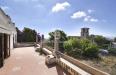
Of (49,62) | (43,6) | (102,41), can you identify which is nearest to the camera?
(49,62)

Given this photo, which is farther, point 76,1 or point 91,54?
point 91,54

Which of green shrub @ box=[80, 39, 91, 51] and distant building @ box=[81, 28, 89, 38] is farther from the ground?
distant building @ box=[81, 28, 89, 38]

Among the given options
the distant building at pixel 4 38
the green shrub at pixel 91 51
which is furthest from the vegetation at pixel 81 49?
the distant building at pixel 4 38

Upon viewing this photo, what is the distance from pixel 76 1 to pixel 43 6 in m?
2.74

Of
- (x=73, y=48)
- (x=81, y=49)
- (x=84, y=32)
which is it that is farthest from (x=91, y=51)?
(x=84, y=32)

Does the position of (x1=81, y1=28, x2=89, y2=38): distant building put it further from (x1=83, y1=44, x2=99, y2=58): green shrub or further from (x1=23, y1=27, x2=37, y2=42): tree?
(x1=83, y1=44, x2=99, y2=58): green shrub

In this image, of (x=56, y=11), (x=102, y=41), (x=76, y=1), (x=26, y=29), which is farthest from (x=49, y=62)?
(x=102, y=41)

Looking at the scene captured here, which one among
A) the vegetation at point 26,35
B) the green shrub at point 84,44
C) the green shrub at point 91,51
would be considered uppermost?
the vegetation at point 26,35

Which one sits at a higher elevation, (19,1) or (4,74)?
(19,1)

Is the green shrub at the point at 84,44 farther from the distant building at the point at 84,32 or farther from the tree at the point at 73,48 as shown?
the distant building at the point at 84,32

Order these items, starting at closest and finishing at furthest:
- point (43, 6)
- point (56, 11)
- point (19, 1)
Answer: point (19, 1) → point (43, 6) → point (56, 11)

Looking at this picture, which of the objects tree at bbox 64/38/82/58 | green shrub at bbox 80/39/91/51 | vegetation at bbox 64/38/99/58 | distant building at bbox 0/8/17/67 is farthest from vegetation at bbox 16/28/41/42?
distant building at bbox 0/8/17/67

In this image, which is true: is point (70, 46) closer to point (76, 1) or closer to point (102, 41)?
point (76, 1)

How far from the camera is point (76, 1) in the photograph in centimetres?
1270
